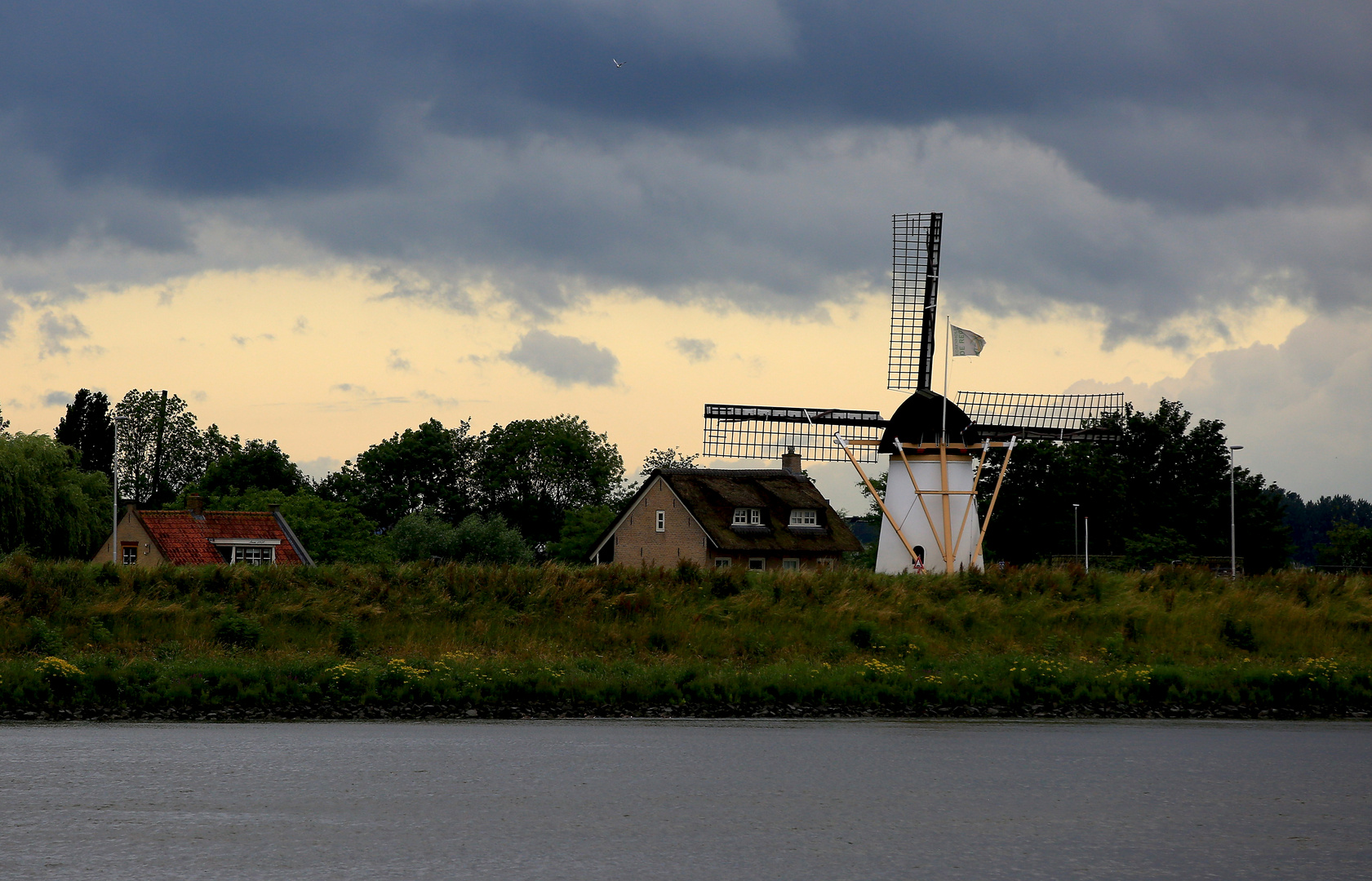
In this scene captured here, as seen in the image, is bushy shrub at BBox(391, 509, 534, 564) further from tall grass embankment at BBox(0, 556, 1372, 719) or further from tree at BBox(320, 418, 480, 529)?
tall grass embankment at BBox(0, 556, 1372, 719)

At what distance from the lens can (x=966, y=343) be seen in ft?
174

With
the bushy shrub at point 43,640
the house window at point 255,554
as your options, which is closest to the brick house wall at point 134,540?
the house window at point 255,554

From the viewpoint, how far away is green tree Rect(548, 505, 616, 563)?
10375 cm

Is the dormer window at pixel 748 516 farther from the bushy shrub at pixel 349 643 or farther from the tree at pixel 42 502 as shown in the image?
the bushy shrub at pixel 349 643

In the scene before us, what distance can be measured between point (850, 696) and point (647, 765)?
971 cm

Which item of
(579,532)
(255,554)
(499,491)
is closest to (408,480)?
(499,491)

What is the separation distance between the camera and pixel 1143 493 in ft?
322

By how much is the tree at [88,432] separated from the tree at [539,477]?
31702 millimetres

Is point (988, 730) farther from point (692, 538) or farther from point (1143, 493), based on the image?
point (1143, 493)

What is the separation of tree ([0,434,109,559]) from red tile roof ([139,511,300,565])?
3230 mm

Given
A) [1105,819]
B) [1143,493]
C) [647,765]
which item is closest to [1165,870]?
[1105,819]

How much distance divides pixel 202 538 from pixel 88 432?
47909 millimetres

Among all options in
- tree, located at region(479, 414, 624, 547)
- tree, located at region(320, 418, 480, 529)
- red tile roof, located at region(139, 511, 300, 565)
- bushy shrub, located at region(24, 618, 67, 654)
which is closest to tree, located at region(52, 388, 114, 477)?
tree, located at region(320, 418, 480, 529)

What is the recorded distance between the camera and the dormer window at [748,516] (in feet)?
231
